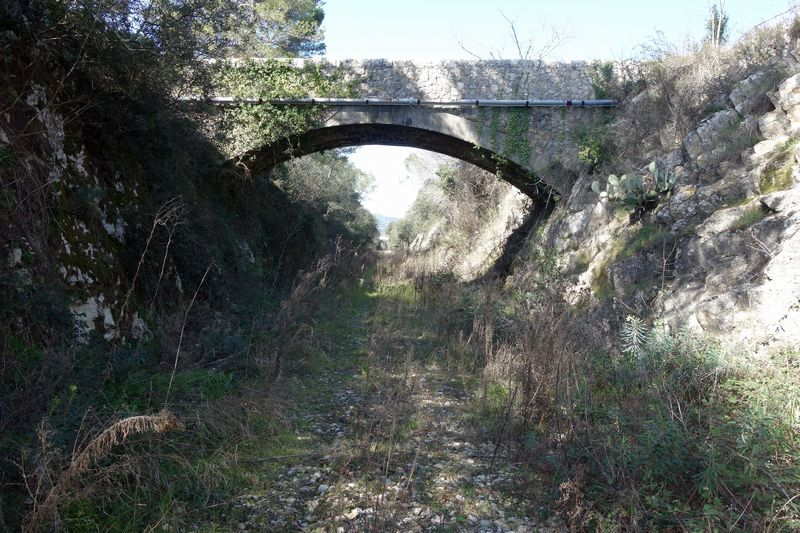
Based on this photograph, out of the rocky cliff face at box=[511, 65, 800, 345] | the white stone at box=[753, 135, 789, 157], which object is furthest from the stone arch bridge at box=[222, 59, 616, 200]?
the white stone at box=[753, 135, 789, 157]

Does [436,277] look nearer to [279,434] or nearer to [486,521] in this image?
[279,434]

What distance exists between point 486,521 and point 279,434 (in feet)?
5.95

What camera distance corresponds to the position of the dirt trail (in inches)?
120

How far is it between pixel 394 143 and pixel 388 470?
36.3ft

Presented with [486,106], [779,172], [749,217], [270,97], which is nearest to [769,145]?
[779,172]

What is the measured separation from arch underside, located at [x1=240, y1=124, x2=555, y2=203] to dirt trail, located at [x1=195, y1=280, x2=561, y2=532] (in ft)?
25.1

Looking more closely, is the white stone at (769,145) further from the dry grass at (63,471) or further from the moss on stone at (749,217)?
the dry grass at (63,471)

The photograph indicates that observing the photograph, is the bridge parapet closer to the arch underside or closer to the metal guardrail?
the metal guardrail

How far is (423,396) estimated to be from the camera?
17.8 ft

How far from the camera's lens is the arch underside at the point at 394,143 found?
12266mm

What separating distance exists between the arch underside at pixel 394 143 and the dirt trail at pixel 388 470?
7.66 m

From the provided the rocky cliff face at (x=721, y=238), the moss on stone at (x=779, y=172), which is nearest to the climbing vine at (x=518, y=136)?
the rocky cliff face at (x=721, y=238)

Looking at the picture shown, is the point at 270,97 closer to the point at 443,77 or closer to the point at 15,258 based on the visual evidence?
the point at 443,77

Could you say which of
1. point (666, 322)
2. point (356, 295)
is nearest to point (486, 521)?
point (666, 322)
